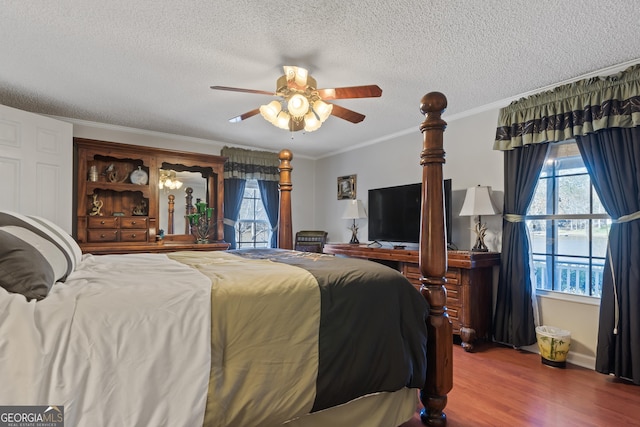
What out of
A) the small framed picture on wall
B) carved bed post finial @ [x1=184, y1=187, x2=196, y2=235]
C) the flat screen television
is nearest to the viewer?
the flat screen television

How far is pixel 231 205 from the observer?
199 inches

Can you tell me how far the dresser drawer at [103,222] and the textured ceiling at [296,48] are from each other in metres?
1.30

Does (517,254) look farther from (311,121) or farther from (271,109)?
(271,109)

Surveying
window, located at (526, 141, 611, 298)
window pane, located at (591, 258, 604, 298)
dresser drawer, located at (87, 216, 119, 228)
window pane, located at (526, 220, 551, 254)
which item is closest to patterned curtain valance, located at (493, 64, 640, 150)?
window, located at (526, 141, 611, 298)

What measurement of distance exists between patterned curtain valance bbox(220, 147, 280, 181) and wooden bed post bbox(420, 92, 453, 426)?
385 cm

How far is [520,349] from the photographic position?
3008mm

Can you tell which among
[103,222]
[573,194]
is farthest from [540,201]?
[103,222]

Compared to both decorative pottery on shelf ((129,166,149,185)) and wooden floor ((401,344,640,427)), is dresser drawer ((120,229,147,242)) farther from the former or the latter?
wooden floor ((401,344,640,427))

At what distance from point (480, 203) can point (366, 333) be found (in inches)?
89.0

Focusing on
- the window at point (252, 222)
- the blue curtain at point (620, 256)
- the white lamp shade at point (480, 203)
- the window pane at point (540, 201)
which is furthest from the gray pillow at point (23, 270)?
the window at point (252, 222)

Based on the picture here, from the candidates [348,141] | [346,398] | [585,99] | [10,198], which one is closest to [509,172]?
[585,99]

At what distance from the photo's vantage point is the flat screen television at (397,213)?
12.4ft

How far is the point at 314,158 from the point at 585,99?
13.3 ft

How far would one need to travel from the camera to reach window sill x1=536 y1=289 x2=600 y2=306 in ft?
8.81
